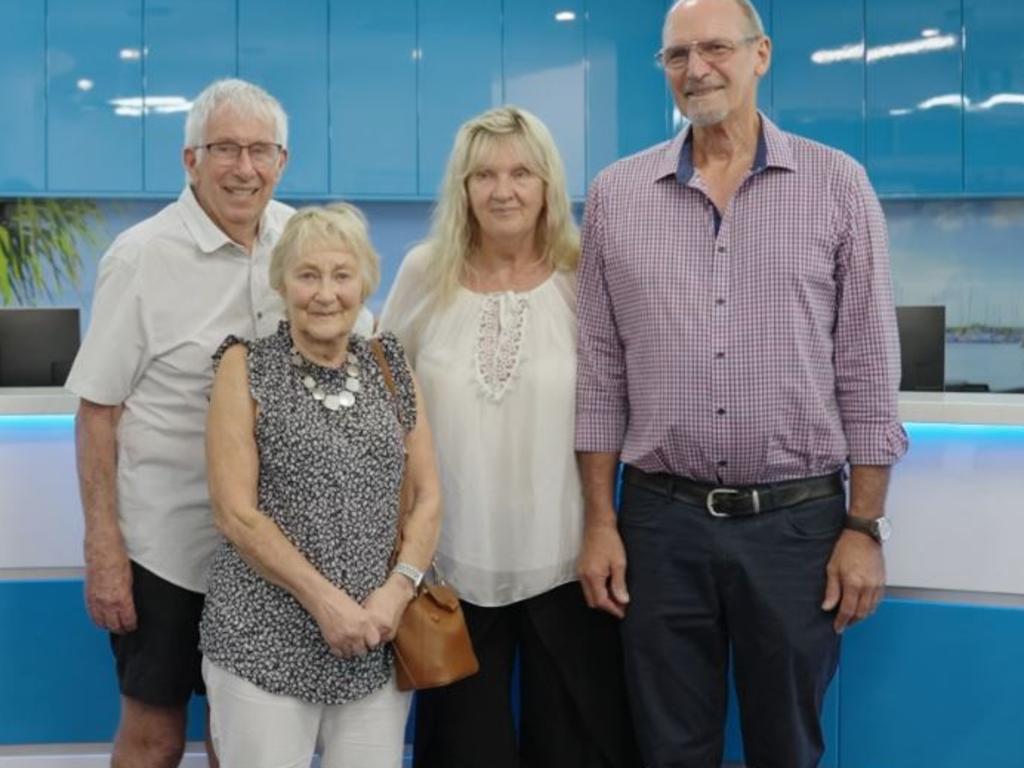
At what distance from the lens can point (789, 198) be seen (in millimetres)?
2041

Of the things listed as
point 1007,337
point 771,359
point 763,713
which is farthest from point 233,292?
point 1007,337

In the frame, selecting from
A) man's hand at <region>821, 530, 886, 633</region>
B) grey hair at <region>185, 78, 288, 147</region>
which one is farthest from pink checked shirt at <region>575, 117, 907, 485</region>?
grey hair at <region>185, 78, 288, 147</region>

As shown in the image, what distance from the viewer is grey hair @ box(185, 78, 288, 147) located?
7.05ft

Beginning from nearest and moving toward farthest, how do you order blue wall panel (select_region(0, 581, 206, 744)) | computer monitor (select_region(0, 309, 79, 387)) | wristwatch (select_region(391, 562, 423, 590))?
wristwatch (select_region(391, 562, 423, 590)) → blue wall panel (select_region(0, 581, 206, 744)) → computer monitor (select_region(0, 309, 79, 387))

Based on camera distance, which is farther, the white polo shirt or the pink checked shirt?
the white polo shirt

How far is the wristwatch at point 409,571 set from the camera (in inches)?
77.1

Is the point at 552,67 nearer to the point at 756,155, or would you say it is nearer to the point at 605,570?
the point at 756,155

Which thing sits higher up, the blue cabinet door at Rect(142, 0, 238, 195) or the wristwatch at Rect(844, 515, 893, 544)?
the blue cabinet door at Rect(142, 0, 238, 195)

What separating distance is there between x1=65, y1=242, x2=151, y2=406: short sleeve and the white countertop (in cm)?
44

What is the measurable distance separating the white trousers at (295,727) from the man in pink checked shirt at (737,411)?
0.45 metres

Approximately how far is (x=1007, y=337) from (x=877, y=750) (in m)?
4.07

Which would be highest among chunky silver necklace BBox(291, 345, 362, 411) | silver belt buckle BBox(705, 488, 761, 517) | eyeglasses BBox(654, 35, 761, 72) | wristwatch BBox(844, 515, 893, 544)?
eyeglasses BBox(654, 35, 761, 72)

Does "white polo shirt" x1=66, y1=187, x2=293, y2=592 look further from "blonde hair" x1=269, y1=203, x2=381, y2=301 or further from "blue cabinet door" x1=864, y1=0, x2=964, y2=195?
"blue cabinet door" x1=864, y1=0, x2=964, y2=195

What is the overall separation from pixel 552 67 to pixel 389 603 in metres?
4.38
